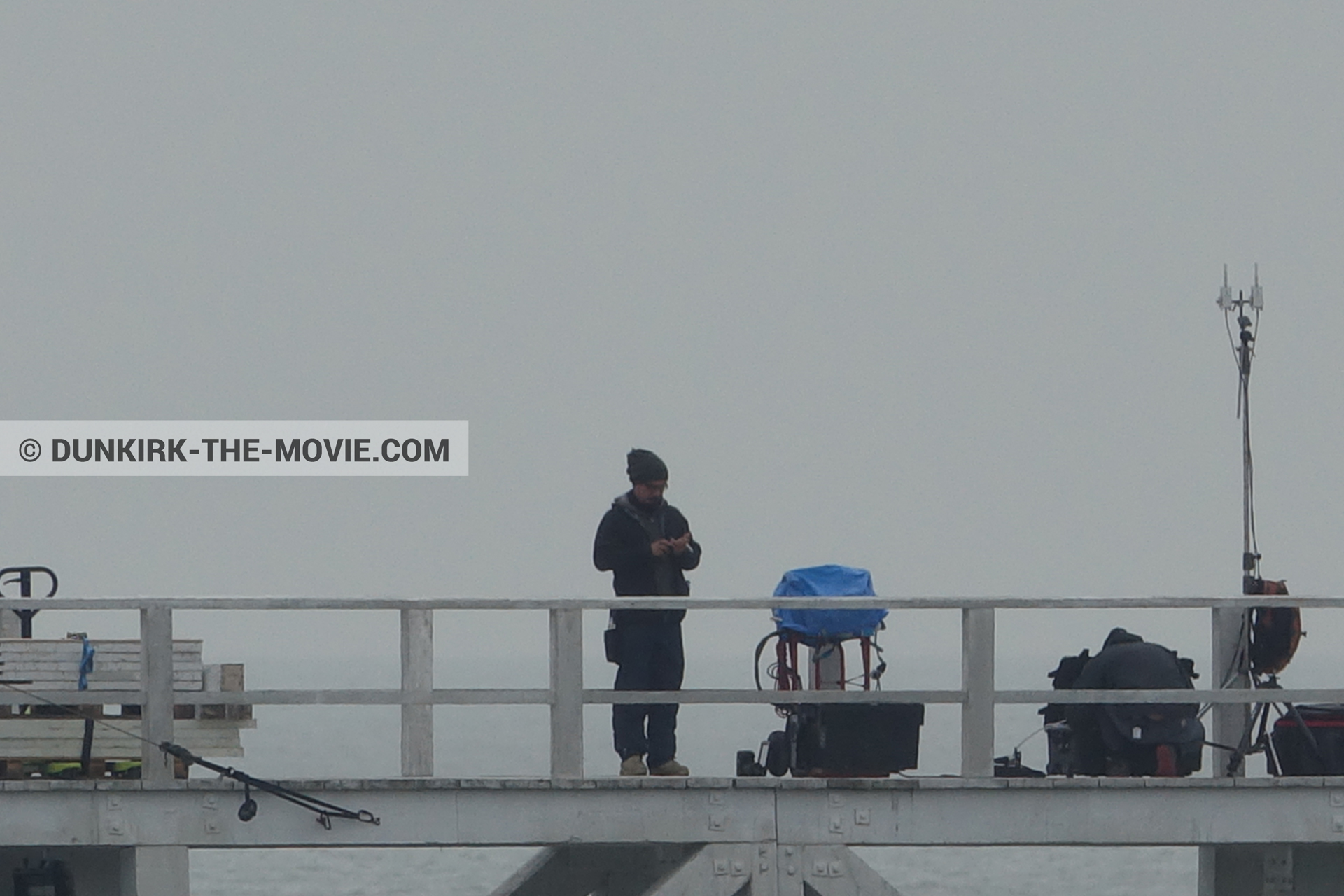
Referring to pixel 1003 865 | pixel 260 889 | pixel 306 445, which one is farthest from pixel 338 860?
pixel 306 445

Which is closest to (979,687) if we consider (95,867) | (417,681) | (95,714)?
(417,681)

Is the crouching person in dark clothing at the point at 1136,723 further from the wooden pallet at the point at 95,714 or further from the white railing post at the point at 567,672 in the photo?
the wooden pallet at the point at 95,714

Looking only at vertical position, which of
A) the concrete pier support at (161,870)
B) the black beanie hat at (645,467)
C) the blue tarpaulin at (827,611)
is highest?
the black beanie hat at (645,467)

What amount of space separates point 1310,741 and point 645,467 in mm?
3655

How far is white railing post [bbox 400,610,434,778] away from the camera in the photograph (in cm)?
1119

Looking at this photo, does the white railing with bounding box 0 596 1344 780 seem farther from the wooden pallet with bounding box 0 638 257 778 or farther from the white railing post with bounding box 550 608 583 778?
the wooden pallet with bounding box 0 638 257 778

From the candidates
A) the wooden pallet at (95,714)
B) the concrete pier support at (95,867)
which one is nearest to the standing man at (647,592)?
the wooden pallet at (95,714)

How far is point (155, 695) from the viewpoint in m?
11.5

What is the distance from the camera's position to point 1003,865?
68750 millimetres

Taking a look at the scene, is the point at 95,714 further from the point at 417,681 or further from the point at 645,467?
the point at 645,467

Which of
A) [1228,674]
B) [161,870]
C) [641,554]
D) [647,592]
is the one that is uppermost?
[641,554]

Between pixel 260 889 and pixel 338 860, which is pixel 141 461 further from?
pixel 338 860

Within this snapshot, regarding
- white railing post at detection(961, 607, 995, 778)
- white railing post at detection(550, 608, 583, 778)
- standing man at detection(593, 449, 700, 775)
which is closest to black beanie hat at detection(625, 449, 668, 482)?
standing man at detection(593, 449, 700, 775)

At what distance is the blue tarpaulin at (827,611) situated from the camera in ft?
38.9
